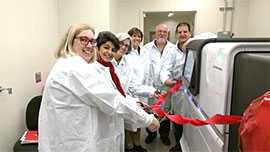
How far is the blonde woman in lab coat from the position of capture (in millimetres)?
1336

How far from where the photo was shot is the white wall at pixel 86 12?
3.57m

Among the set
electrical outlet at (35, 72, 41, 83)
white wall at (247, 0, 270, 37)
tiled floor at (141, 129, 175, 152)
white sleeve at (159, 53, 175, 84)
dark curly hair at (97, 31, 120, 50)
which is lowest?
tiled floor at (141, 129, 175, 152)

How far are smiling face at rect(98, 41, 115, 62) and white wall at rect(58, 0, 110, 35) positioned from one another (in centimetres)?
197

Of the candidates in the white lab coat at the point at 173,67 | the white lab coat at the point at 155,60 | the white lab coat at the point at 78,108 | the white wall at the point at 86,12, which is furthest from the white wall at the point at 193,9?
the white lab coat at the point at 78,108

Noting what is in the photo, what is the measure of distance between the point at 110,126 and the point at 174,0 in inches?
131

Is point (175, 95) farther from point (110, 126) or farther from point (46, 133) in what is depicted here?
point (46, 133)

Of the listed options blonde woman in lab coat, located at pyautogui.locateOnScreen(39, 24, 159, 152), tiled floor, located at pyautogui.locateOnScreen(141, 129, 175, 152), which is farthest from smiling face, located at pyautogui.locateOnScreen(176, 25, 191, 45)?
blonde woman in lab coat, located at pyautogui.locateOnScreen(39, 24, 159, 152)

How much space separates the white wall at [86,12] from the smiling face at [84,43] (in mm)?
2139

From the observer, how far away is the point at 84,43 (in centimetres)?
149

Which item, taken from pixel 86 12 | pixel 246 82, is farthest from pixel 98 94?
pixel 86 12

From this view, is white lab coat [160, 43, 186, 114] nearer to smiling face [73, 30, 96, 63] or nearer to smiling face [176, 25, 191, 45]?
smiling face [176, 25, 191, 45]

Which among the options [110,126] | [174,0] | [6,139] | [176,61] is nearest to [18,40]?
[6,139]

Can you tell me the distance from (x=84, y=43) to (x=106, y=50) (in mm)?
234

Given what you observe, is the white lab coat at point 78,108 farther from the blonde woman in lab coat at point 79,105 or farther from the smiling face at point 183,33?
the smiling face at point 183,33
